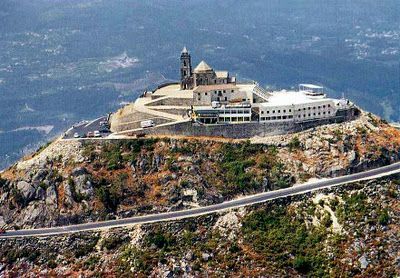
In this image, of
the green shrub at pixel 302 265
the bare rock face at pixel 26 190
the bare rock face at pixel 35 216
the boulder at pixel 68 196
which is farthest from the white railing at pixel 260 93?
the bare rock face at pixel 26 190

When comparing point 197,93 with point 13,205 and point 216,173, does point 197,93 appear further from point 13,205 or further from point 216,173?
point 13,205

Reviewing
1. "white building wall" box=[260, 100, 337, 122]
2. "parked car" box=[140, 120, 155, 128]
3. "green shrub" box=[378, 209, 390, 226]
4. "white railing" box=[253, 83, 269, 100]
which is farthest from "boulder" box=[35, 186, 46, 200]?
"green shrub" box=[378, 209, 390, 226]

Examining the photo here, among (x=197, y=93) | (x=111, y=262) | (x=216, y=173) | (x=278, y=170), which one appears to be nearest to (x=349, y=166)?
(x=278, y=170)

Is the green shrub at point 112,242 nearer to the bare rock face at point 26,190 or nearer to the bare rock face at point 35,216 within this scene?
the bare rock face at point 35,216

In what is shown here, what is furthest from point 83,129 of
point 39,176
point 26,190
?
point 26,190

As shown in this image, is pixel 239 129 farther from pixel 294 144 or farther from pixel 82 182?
pixel 82 182
